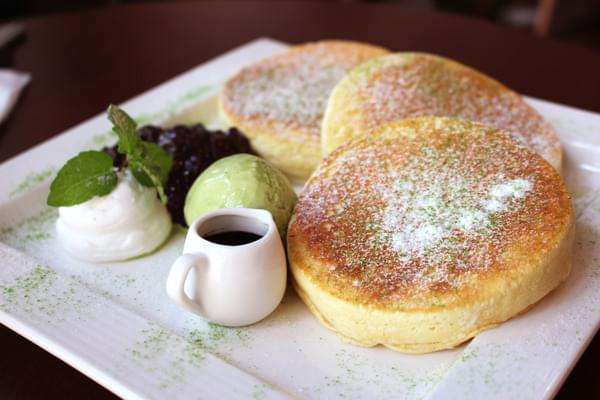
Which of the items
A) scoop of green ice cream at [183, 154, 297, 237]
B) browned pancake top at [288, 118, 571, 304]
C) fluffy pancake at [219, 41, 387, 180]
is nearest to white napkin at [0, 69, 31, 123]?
fluffy pancake at [219, 41, 387, 180]

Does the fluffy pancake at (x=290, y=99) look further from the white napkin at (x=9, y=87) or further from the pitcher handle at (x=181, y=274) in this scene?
the white napkin at (x=9, y=87)

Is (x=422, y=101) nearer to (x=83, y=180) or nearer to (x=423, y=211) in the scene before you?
(x=423, y=211)

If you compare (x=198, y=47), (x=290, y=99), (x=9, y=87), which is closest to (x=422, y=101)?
(x=290, y=99)

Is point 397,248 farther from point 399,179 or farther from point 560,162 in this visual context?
point 560,162

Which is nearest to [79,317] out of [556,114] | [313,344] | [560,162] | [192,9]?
[313,344]

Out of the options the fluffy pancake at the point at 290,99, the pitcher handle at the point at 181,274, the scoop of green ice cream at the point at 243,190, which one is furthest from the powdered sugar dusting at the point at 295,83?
the pitcher handle at the point at 181,274
